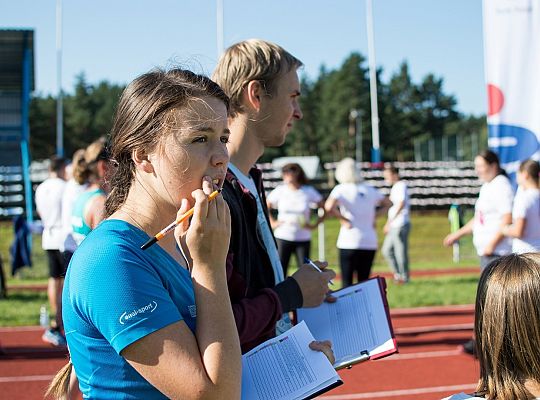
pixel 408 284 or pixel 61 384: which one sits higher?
pixel 61 384

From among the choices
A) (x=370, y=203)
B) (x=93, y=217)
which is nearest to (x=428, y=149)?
(x=370, y=203)

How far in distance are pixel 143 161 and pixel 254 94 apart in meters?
1.01

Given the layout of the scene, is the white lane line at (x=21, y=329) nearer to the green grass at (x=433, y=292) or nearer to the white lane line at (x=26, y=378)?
the white lane line at (x=26, y=378)

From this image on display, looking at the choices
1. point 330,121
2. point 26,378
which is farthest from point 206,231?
point 330,121

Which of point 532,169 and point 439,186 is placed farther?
point 439,186

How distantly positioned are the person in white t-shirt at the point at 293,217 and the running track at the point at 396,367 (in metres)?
1.67

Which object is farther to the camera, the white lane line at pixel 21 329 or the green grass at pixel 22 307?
the green grass at pixel 22 307

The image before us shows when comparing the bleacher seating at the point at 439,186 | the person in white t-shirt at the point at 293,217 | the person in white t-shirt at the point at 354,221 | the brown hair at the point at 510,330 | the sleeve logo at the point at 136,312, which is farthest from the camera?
the bleacher seating at the point at 439,186

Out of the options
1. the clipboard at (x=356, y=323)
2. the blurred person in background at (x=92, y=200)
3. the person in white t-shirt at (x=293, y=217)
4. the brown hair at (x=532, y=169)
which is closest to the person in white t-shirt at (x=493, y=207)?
the brown hair at (x=532, y=169)

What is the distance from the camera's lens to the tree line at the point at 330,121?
7388 cm

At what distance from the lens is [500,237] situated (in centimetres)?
641

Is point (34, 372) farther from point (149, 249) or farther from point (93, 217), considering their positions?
point (149, 249)

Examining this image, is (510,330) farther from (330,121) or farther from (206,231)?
(330,121)

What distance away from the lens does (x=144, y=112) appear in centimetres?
166
